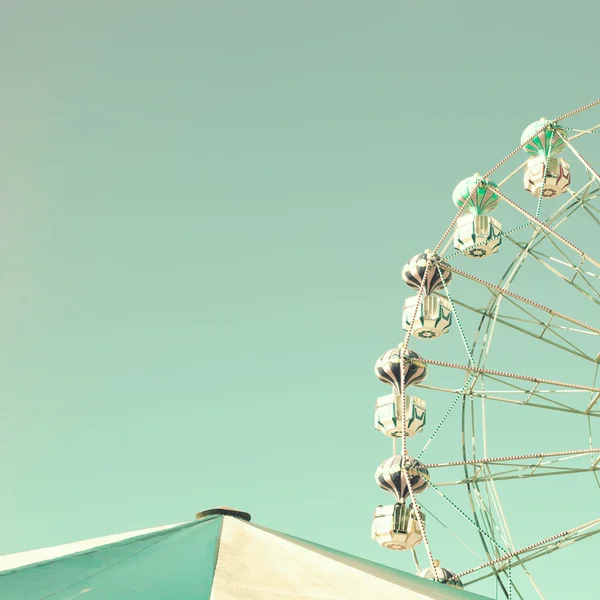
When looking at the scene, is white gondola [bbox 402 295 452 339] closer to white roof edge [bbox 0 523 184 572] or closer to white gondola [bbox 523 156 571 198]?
white gondola [bbox 523 156 571 198]

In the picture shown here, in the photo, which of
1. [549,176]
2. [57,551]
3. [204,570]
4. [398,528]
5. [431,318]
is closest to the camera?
[204,570]

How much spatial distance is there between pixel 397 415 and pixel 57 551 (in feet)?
25.5

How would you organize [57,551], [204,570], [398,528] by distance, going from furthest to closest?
[398,528] < [57,551] < [204,570]

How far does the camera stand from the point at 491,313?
13.6 m

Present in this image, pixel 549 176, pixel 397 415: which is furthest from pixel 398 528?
pixel 549 176

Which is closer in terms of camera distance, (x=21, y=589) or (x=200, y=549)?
(x=21, y=589)

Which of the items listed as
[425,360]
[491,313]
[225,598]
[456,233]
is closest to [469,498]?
[425,360]

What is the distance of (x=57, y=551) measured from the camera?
4.96 metres

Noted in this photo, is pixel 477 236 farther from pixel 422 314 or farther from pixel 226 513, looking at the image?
pixel 226 513

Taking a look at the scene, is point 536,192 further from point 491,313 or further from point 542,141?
point 491,313

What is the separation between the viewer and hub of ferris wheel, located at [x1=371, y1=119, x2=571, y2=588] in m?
11.6

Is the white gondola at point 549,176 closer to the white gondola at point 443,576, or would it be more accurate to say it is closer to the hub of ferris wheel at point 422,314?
the hub of ferris wheel at point 422,314

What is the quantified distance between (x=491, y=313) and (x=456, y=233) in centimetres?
145

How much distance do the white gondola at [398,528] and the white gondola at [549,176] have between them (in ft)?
18.7
